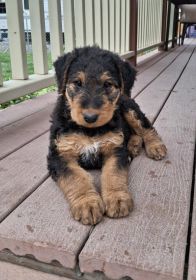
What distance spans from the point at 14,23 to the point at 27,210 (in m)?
1.67

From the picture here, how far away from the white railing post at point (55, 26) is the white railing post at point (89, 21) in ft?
2.16

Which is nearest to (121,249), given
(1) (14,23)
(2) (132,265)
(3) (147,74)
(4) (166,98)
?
(2) (132,265)

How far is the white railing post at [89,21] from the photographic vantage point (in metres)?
3.68

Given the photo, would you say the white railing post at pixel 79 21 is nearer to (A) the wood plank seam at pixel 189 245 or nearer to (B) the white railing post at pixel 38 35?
(B) the white railing post at pixel 38 35

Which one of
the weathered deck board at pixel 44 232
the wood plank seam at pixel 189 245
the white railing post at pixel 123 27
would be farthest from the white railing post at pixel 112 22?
the weathered deck board at pixel 44 232

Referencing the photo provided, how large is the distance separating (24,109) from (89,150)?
144cm

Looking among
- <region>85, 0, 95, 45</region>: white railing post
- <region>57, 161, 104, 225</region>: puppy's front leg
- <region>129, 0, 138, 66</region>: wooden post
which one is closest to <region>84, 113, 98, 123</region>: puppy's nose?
<region>57, 161, 104, 225</region>: puppy's front leg

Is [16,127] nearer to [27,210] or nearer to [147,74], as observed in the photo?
[27,210]

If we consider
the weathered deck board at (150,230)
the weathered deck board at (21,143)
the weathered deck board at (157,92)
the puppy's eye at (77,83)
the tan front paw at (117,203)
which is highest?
the puppy's eye at (77,83)

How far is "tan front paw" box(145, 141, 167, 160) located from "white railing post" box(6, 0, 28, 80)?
4.33 ft

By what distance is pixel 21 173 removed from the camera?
169 centimetres

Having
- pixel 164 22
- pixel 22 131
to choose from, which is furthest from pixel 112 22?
pixel 164 22

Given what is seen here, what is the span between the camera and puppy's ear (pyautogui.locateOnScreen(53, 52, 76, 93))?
1.77m

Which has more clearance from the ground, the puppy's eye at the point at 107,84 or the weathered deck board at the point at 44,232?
the puppy's eye at the point at 107,84
